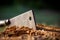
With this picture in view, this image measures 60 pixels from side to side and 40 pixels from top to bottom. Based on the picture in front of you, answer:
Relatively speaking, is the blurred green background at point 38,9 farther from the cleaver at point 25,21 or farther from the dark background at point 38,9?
the cleaver at point 25,21

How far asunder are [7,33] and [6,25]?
0.64 ft

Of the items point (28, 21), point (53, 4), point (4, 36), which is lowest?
point (4, 36)

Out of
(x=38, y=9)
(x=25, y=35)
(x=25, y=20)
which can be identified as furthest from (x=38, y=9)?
(x=25, y=35)

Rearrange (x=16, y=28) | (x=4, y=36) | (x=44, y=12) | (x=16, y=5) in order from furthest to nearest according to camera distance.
Result: (x=16, y=5) → (x=44, y=12) → (x=16, y=28) → (x=4, y=36)

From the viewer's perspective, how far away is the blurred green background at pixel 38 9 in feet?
6.23

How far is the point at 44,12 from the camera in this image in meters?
1.94

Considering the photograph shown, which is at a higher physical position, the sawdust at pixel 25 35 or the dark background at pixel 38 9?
the dark background at pixel 38 9

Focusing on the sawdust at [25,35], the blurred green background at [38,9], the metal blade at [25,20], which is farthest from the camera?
the blurred green background at [38,9]

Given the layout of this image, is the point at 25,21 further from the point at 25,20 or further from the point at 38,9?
the point at 38,9

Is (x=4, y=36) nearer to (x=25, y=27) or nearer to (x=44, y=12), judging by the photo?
(x=25, y=27)

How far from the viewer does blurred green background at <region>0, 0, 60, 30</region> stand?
1.90 m

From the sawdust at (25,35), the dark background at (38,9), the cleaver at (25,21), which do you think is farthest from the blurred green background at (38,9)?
the sawdust at (25,35)

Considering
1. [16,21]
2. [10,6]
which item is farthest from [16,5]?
[16,21]

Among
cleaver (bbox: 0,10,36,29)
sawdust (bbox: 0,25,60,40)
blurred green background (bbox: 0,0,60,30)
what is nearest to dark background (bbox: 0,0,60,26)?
→ blurred green background (bbox: 0,0,60,30)
